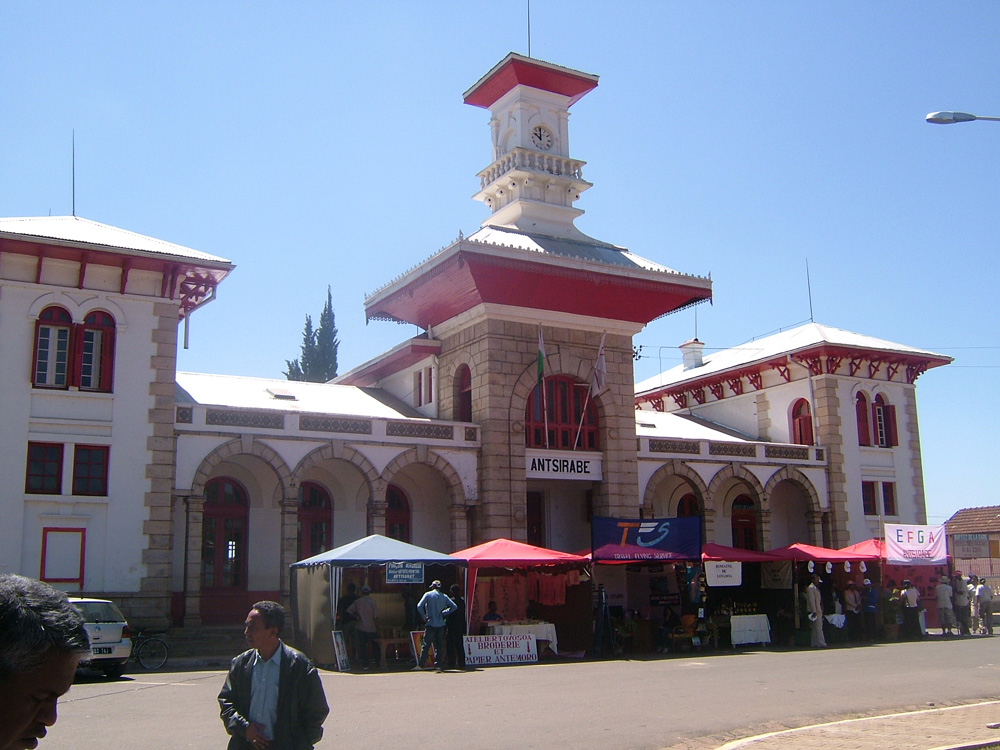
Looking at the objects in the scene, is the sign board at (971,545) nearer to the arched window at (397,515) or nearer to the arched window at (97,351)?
the arched window at (397,515)

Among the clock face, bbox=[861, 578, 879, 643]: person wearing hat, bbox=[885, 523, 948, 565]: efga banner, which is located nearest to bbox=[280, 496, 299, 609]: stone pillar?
the clock face

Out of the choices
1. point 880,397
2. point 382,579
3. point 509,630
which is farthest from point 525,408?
point 880,397

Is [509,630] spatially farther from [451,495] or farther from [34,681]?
[34,681]

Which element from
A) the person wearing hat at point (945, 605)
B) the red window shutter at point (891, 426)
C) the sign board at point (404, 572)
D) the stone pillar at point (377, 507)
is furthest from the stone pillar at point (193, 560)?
the red window shutter at point (891, 426)

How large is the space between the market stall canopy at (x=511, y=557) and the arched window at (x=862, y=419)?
1696cm

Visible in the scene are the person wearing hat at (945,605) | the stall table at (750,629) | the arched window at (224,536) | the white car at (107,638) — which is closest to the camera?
the white car at (107,638)

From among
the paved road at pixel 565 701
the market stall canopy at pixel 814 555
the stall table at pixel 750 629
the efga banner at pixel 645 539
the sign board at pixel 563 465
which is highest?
the sign board at pixel 563 465

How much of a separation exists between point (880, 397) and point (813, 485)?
478 centimetres

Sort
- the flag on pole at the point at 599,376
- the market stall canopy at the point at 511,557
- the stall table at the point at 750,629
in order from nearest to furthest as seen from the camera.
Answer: the market stall canopy at the point at 511,557
the stall table at the point at 750,629
the flag on pole at the point at 599,376

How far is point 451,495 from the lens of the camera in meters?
26.7

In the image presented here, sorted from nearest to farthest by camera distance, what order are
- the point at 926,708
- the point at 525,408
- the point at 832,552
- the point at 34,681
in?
1. the point at 34,681
2. the point at 926,708
3. the point at 832,552
4. the point at 525,408

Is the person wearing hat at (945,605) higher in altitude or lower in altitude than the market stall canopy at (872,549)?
lower

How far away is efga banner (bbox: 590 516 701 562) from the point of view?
21.2 metres

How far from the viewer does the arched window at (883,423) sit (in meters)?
34.8
